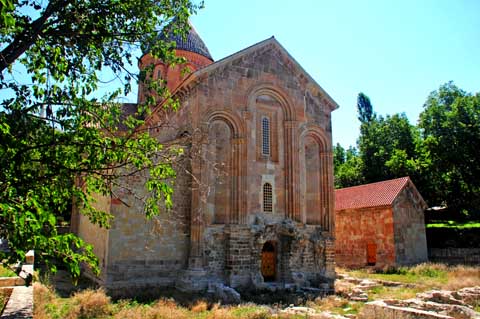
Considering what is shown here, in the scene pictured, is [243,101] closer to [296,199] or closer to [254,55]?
[254,55]

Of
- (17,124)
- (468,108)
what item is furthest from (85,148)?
(468,108)

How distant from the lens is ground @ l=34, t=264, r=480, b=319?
1135cm

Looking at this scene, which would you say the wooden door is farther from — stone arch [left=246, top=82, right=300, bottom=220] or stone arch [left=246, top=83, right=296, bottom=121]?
stone arch [left=246, top=83, right=296, bottom=121]

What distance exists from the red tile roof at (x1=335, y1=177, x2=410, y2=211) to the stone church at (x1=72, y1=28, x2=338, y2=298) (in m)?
6.98

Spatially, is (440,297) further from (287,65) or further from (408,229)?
(287,65)

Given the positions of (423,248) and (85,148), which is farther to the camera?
(423,248)

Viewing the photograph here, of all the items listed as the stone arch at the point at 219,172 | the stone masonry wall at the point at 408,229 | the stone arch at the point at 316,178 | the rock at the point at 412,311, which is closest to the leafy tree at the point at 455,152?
the stone masonry wall at the point at 408,229

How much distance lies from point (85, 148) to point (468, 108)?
34.9 meters

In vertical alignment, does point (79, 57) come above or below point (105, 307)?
above

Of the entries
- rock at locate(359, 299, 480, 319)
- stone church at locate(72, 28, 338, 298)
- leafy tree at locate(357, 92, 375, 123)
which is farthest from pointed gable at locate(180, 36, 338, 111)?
leafy tree at locate(357, 92, 375, 123)

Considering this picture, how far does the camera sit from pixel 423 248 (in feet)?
88.8

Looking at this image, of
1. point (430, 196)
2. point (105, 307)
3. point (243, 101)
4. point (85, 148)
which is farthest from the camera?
point (430, 196)

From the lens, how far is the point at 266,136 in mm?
20422

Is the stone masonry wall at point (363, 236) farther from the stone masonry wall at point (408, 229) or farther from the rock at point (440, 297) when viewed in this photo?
the rock at point (440, 297)
